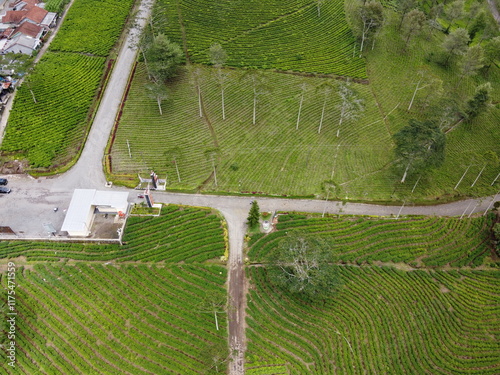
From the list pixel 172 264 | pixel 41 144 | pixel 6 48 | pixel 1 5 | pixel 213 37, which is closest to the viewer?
pixel 172 264

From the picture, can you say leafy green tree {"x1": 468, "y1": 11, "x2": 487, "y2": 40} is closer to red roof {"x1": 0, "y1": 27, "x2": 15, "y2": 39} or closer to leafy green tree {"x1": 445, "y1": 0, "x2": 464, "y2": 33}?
leafy green tree {"x1": 445, "y1": 0, "x2": 464, "y2": 33}

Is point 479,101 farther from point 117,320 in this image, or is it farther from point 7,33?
point 7,33

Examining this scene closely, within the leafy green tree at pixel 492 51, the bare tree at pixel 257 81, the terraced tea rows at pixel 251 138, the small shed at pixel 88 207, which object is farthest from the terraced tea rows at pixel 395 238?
the leafy green tree at pixel 492 51

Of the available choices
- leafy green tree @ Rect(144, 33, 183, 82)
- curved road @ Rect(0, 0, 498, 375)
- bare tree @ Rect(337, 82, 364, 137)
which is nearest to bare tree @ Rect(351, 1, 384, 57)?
bare tree @ Rect(337, 82, 364, 137)

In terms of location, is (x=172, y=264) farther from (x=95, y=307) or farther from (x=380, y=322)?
(x=380, y=322)

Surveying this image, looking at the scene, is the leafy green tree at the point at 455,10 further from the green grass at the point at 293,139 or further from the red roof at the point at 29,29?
the red roof at the point at 29,29

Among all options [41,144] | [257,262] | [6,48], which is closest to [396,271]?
[257,262]
